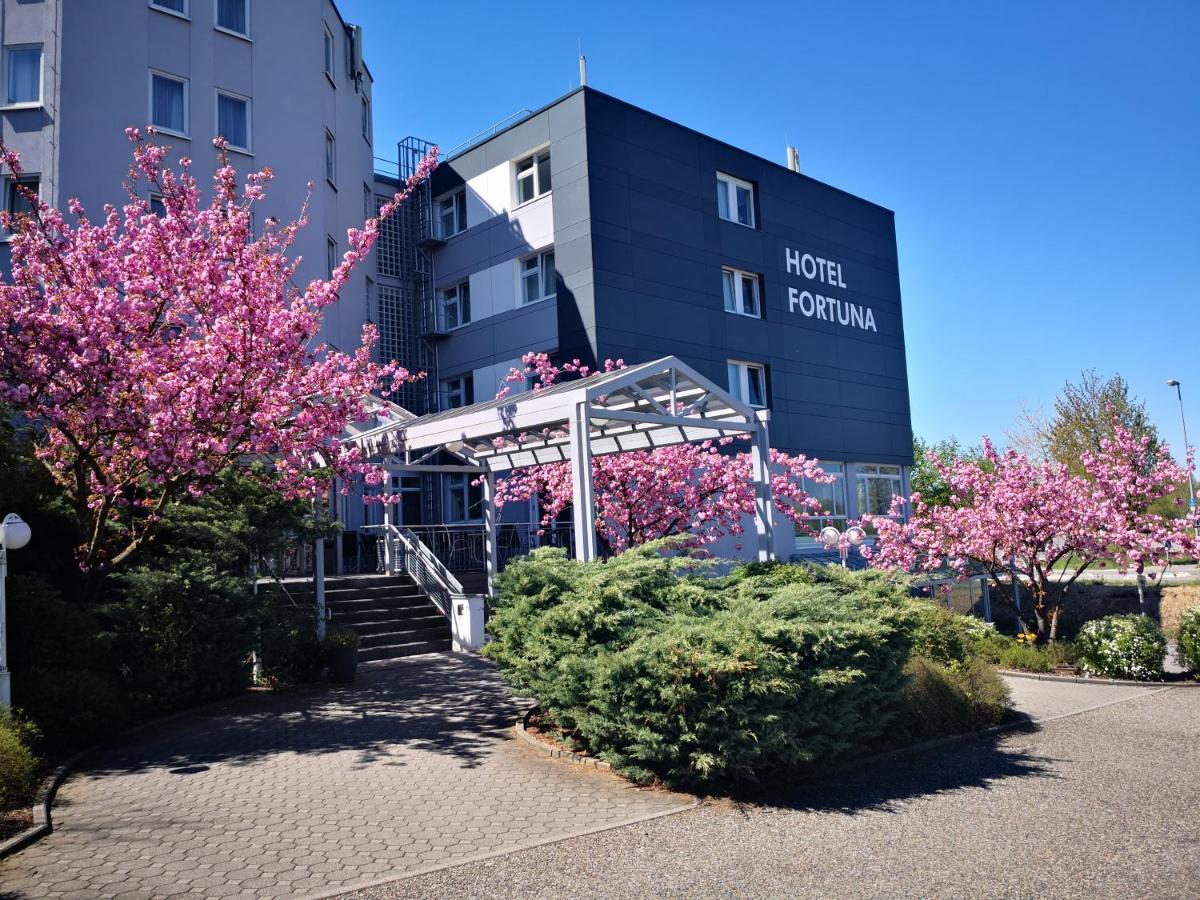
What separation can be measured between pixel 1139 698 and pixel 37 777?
12.1m

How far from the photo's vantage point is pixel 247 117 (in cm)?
2034

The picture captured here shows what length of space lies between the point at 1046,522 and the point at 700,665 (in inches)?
388

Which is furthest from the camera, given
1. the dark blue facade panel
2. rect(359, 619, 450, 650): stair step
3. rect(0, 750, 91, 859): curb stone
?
the dark blue facade panel

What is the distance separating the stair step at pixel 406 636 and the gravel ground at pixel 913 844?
30.2ft

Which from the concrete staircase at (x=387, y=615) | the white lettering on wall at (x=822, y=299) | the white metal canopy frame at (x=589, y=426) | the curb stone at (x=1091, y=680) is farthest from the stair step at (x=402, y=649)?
the white lettering on wall at (x=822, y=299)

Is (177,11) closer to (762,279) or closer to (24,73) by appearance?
(24,73)

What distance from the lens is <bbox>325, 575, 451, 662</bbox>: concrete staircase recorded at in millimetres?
14914

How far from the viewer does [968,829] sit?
20.4 feet

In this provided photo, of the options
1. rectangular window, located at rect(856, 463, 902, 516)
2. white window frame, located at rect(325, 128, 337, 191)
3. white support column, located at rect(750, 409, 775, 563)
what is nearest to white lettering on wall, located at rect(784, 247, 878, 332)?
rectangular window, located at rect(856, 463, 902, 516)

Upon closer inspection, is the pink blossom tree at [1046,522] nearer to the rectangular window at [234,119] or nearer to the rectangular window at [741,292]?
the rectangular window at [741,292]

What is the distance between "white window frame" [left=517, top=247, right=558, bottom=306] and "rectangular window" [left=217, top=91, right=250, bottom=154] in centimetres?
695

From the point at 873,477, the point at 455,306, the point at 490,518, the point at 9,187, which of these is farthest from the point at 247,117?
the point at 873,477

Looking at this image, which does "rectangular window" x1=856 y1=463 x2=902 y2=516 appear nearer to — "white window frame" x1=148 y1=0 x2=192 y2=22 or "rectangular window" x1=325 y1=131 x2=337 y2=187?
"rectangular window" x1=325 y1=131 x2=337 y2=187

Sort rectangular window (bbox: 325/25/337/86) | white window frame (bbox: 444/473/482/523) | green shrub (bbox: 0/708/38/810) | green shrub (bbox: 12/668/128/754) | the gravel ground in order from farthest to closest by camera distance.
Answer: white window frame (bbox: 444/473/482/523) → rectangular window (bbox: 325/25/337/86) → green shrub (bbox: 12/668/128/754) → green shrub (bbox: 0/708/38/810) → the gravel ground
